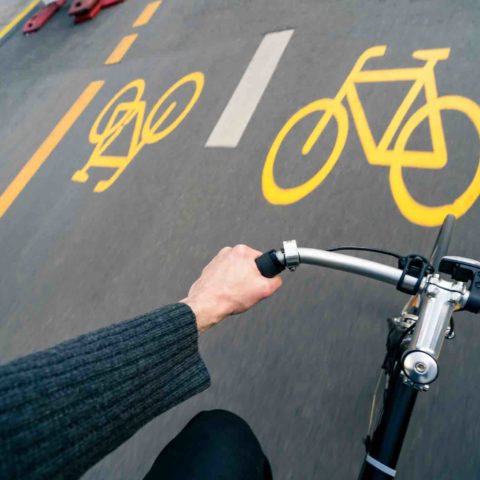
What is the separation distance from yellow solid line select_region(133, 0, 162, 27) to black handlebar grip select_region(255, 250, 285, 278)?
185 inches

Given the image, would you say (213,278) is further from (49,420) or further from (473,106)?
(473,106)

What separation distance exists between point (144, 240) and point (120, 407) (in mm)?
2175

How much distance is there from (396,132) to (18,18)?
643 centimetres

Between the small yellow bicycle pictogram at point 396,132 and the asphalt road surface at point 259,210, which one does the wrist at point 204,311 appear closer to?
the asphalt road surface at point 259,210

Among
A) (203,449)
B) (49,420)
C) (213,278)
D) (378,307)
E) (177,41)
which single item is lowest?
(378,307)

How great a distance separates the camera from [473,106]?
2.56 metres

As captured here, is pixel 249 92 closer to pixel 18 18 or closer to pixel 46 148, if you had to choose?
pixel 46 148

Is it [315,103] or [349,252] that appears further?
[315,103]

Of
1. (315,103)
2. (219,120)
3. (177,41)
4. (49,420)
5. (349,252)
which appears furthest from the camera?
(177,41)

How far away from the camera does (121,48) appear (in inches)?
188

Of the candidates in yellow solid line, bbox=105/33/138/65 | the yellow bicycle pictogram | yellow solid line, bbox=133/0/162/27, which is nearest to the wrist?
the yellow bicycle pictogram

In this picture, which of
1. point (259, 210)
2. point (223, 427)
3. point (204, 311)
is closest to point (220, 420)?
point (223, 427)

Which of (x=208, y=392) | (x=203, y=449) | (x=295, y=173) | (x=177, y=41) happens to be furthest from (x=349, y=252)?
(x=177, y=41)

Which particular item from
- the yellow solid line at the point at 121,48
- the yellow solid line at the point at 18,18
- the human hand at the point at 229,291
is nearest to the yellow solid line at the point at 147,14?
the yellow solid line at the point at 121,48
